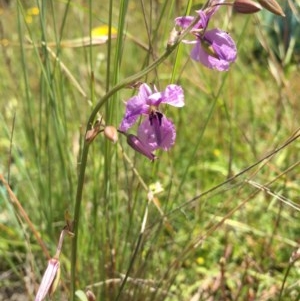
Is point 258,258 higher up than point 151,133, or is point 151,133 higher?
point 151,133

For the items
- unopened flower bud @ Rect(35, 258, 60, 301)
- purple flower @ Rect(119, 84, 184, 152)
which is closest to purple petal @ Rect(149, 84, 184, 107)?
purple flower @ Rect(119, 84, 184, 152)

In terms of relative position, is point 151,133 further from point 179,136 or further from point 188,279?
point 179,136


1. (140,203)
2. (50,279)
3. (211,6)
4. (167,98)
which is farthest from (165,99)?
(140,203)

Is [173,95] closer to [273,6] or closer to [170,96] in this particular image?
[170,96]

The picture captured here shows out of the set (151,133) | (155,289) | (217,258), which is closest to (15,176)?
(217,258)

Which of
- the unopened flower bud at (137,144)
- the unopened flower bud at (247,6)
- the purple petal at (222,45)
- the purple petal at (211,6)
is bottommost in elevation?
the unopened flower bud at (137,144)

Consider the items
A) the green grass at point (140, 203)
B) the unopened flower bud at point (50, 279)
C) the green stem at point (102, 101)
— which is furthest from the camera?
the green grass at point (140, 203)

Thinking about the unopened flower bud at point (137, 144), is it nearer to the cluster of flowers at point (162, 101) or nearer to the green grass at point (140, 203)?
the cluster of flowers at point (162, 101)

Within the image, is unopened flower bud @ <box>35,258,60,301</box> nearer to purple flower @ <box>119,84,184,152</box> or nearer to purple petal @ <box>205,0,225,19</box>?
purple flower @ <box>119,84,184,152</box>

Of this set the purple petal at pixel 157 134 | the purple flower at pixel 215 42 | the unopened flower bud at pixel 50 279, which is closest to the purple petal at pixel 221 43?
the purple flower at pixel 215 42
